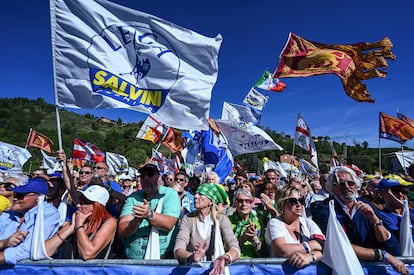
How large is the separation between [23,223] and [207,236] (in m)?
1.87

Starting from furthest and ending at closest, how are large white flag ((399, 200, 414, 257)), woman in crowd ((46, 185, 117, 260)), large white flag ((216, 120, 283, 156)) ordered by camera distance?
1. large white flag ((216, 120, 283, 156))
2. large white flag ((399, 200, 414, 257))
3. woman in crowd ((46, 185, 117, 260))

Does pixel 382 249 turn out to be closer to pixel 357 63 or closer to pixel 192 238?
pixel 192 238

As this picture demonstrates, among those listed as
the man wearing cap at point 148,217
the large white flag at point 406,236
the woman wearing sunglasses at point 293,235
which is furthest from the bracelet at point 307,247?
the man wearing cap at point 148,217

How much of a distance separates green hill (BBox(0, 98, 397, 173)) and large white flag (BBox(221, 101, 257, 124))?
1674 inches

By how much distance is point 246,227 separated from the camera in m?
3.22

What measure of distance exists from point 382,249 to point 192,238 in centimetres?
191

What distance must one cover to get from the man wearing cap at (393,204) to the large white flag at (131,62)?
243 centimetres

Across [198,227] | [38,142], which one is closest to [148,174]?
[198,227]

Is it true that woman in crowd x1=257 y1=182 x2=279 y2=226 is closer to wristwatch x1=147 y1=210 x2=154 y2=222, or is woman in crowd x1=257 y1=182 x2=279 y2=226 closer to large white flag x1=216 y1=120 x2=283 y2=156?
wristwatch x1=147 y1=210 x2=154 y2=222

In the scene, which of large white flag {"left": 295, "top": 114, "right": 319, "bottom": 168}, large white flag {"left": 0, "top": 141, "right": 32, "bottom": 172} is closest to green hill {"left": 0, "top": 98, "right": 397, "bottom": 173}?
large white flag {"left": 0, "top": 141, "right": 32, "bottom": 172}

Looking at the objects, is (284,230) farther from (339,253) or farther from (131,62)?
(131,62)

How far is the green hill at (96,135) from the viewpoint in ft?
214

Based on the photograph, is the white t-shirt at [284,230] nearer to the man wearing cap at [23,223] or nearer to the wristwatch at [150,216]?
the wristwatch at [150,216]

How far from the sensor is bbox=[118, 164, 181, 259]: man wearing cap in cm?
276
